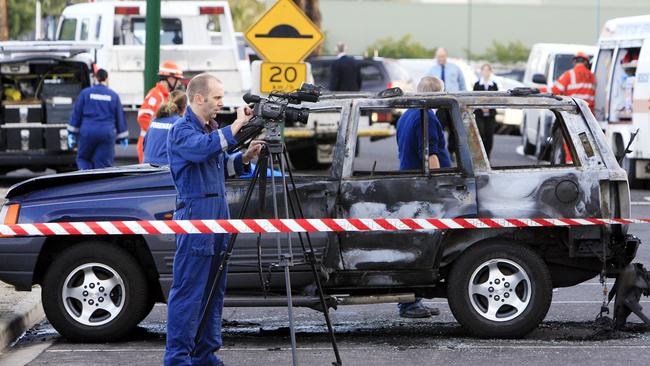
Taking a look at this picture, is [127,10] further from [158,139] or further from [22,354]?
[22,354]

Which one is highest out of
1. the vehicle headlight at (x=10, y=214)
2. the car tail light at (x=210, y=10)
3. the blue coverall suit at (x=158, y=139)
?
the car tail light at (x=210, y=10)

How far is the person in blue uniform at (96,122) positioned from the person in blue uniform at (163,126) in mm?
4858

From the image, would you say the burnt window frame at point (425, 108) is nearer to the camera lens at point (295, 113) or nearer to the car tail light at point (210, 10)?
the camera lens at point (295, 113)

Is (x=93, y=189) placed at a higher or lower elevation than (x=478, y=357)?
higher

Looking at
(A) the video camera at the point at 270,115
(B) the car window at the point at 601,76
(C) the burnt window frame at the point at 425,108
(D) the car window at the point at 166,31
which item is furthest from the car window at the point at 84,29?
(A) the video camera at the point at 270,115

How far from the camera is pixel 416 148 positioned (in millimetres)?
10625

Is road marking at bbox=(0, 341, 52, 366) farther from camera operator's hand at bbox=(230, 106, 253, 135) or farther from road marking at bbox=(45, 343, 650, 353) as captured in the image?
camera operator's hand at bbox=(230, 106, 253, 135)

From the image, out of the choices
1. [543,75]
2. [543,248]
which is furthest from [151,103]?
[543,75]

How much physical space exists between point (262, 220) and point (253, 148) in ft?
2.46

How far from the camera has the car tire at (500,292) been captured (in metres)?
9.53

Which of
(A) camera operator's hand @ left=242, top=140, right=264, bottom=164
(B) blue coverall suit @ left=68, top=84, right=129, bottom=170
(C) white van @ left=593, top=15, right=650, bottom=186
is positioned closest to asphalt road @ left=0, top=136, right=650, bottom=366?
(A) camera operator's hand @ left=242, top=140, right=264, bottom=164

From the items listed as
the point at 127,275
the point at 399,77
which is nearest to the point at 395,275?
the point at 127,275

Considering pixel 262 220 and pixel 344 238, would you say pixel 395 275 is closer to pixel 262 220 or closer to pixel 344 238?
pixel 344 238

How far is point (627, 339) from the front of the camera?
9.53 meters
